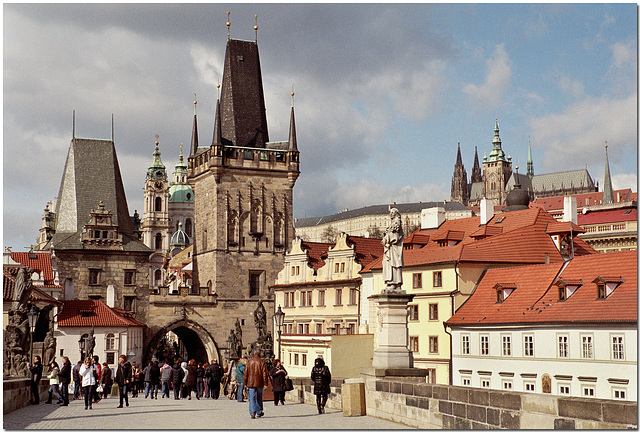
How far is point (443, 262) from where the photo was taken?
44.7m

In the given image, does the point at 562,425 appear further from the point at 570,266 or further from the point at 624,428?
the point at 570,266

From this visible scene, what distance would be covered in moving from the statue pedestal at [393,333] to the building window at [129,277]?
4585cm

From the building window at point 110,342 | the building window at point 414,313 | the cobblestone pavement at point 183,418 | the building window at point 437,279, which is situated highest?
the building window at point 437,279

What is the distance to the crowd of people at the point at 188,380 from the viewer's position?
58.7 feet

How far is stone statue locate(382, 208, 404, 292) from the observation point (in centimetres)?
1941

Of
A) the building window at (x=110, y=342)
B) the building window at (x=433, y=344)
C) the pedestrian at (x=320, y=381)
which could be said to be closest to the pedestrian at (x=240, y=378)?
the pedestrian at (x=320, y=381)

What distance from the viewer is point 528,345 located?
37344 mm

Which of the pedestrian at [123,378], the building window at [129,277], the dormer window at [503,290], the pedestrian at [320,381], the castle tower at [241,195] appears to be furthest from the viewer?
the castle tower at [241,195]

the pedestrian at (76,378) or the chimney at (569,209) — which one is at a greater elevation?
the chimney at (569,209)

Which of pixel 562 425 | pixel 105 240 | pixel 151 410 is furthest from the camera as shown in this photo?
pixel 105 240

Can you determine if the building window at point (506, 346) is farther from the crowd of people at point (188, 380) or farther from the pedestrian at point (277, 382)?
the pedestrian at point (277, 382)

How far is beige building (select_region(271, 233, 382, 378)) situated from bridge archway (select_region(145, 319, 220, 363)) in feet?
18.1

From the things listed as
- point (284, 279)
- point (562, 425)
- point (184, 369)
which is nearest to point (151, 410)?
point (184, 369)

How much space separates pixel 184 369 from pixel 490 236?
25.4m
